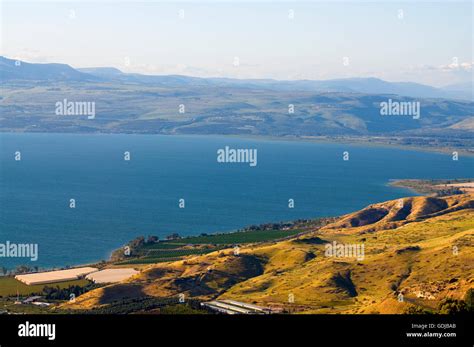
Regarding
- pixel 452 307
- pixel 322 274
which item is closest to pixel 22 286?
pixel 322 274

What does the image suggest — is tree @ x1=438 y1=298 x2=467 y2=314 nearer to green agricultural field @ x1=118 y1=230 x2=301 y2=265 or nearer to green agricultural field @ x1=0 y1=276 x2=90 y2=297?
green agricultural field @ x1=0 y1=276 x2=90 y2=297

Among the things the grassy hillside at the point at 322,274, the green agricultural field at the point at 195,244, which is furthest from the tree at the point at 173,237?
the grassy hillside at the point at 322,274

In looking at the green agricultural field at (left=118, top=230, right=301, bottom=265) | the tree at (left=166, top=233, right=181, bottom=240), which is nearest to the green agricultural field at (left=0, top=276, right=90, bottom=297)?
the green agricultural field at (left=118, top=230, right=301, bottom=265)

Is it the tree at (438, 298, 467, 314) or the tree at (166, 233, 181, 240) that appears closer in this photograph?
the tree at (438, 298, 467, 314)

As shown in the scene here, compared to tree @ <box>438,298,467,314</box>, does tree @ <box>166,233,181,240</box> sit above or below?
below

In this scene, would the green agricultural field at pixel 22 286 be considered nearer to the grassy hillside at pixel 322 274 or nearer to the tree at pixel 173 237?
the grassy hillside at pixel 322 274

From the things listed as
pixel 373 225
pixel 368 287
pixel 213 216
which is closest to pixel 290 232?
pixel 373 225

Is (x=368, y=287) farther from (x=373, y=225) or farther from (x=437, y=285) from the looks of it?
(x=373, y=225)
